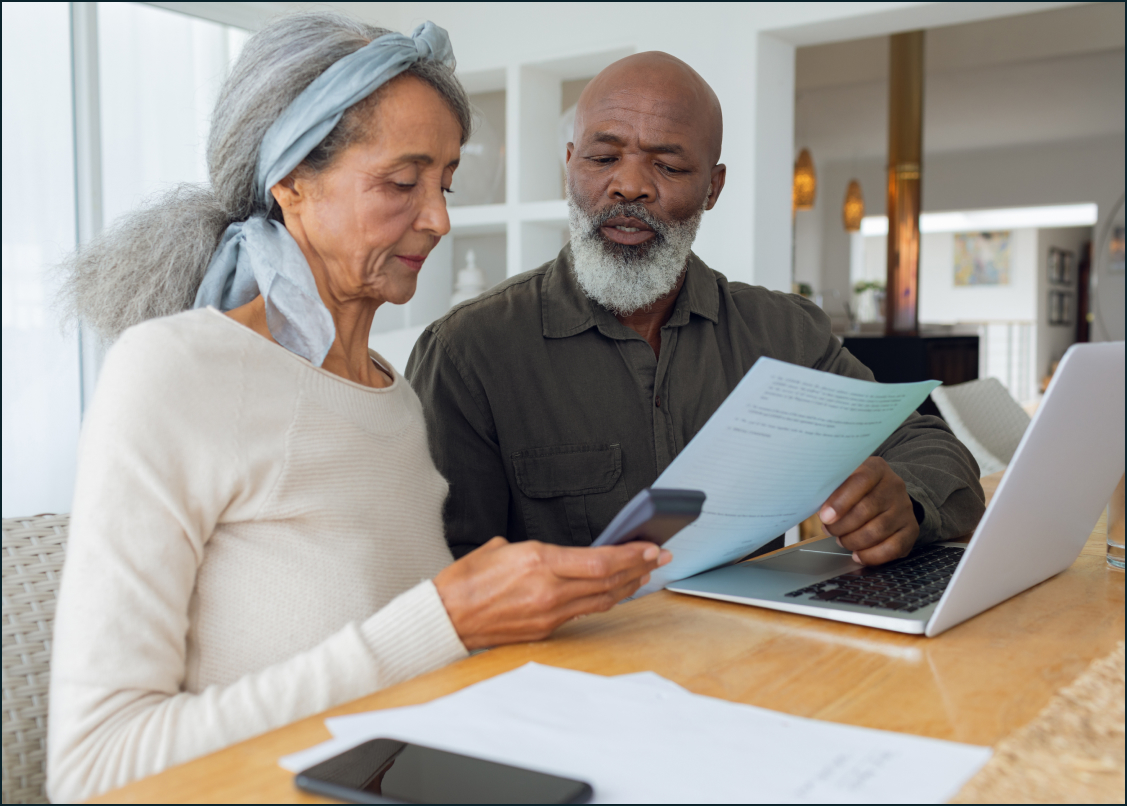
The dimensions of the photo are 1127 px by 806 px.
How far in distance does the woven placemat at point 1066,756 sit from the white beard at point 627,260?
3.29 ft

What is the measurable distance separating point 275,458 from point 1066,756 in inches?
25.3

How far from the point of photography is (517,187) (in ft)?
10.6

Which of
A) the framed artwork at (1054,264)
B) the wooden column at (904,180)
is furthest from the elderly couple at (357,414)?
the framed artwork at (1054,264)

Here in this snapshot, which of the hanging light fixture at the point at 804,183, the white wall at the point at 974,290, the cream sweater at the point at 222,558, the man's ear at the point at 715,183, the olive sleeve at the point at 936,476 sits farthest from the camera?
the white wall at the point at 974,290

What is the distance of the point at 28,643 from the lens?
805 millimetres

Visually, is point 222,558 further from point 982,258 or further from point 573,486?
point 982,258

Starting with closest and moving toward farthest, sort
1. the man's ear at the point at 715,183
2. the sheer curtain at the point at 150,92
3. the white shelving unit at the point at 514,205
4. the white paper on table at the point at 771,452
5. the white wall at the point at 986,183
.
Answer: the white paper on table at the point at 771,452
the man's ear at the point at 715,183
the sheer curtain at the point at 150,92
the white shelving unit at the point at 514,205
the white wall at the point at 986,183

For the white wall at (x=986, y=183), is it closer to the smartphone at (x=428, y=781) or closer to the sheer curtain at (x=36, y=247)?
the sheer curtain at (x=36, y=247)

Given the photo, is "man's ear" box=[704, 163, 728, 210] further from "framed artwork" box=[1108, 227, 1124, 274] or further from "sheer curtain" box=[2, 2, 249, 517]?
"framed artwork" box=[1108, 227, 1124, 274]

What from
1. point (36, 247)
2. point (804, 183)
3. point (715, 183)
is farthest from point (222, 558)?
point (804, 183)

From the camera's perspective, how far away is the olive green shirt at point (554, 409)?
1.48 meters

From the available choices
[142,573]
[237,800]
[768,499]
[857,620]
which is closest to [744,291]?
[768,499]

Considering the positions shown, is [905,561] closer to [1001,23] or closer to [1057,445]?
[1057,445]

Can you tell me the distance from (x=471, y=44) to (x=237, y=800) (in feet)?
10.5
